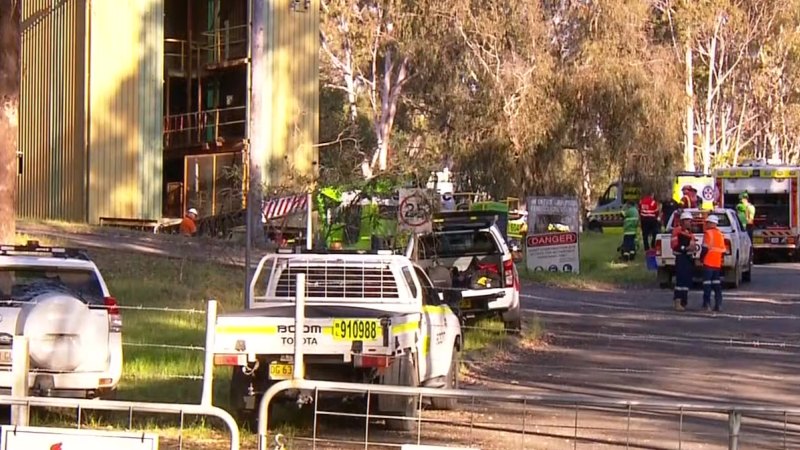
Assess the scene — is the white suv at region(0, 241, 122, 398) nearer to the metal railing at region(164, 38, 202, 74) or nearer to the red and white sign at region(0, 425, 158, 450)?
the red and white sign at region(0, 425, 158, 450)

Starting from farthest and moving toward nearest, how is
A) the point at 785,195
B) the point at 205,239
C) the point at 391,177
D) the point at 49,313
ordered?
the point at 785,195 < the point at 205,239 < the point at 391,177 < the point at 49,313

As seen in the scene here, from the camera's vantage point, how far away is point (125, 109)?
119 feet

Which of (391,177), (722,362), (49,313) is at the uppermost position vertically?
(391,177)

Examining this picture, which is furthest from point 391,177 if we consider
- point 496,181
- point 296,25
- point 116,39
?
point 496,181

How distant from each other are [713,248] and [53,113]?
19791 mm

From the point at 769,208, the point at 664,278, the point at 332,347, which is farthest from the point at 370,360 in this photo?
the point at 769,208

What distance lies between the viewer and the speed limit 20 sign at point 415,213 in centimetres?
1947

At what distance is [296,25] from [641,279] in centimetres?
1430

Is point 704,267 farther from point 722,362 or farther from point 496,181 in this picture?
point 496,181

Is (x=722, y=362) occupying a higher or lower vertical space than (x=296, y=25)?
lower

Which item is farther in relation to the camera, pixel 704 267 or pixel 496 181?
pixel 496 181

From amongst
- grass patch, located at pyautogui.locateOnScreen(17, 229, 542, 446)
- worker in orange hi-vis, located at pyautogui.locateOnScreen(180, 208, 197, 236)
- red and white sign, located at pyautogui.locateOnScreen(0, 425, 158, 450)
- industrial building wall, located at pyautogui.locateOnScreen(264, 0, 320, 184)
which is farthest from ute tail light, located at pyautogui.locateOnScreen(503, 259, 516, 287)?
industrial building wall, located at pyautogui.locateOnScreen(264, 0, 320, 184)

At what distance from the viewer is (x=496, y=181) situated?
145ft

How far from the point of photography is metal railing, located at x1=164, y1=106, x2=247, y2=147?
42.7m
